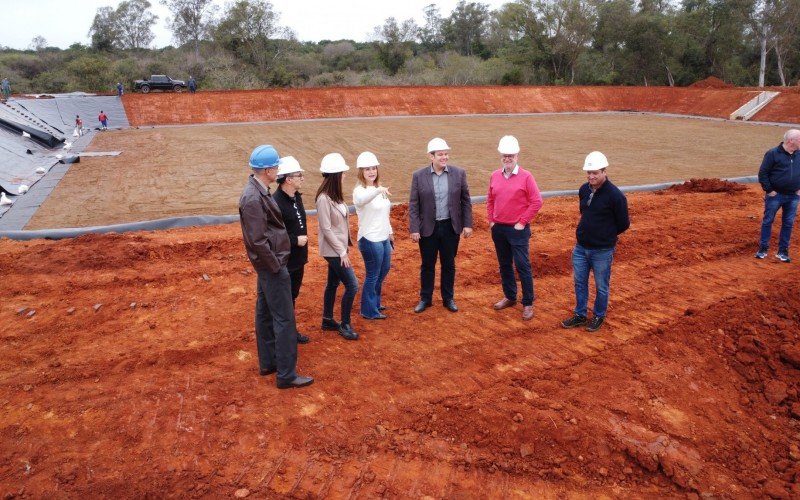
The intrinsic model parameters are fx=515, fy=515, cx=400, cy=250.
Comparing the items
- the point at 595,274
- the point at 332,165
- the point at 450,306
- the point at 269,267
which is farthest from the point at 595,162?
the point at 269,267

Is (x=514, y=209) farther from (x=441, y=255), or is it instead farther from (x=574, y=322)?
(x=574, y=322)

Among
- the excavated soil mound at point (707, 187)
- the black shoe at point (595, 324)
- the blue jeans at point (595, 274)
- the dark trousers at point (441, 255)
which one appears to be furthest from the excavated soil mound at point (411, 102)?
the black shoe at point (595, 324)

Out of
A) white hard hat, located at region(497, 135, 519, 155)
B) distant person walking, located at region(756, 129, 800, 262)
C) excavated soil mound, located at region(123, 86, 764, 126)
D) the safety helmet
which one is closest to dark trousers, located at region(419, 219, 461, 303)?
white hard hat, located at region(497, 135, 519, 155)

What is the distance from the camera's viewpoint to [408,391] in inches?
171

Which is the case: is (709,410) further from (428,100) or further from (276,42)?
(276,42)

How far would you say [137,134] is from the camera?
76.3ft

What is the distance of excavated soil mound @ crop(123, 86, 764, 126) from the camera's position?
97.9 feet

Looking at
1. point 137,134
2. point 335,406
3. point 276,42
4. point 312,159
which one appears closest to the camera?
point 335,406

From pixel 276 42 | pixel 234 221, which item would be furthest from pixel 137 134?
pixel 276 42

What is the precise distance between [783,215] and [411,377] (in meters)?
5.94

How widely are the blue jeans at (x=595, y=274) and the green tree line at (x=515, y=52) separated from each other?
40.2m

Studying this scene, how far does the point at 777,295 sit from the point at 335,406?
5.25 meters

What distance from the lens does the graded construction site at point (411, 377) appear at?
3492mm

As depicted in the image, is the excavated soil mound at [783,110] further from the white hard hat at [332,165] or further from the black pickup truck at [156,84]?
the black pickup truck at [156,84]
